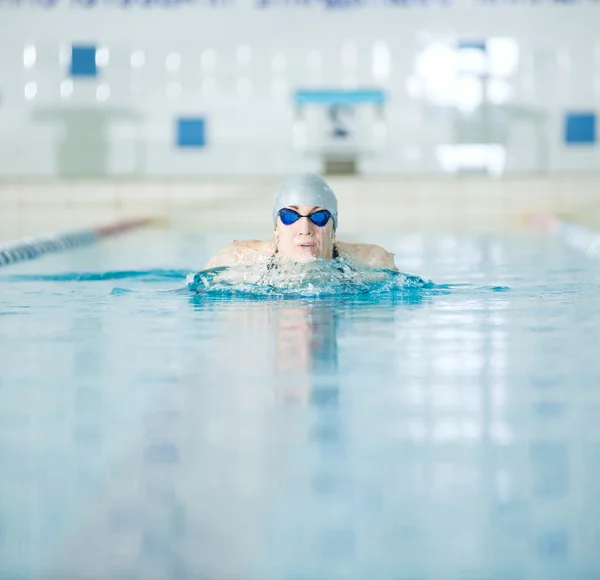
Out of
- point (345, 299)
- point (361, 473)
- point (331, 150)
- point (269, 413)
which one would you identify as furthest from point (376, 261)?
point (331, 150)

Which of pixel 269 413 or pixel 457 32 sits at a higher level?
pixel 457 32

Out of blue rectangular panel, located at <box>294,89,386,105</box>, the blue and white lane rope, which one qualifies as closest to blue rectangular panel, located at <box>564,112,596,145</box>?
blue rectangular panel, located at <box>294,89,386,105</box>

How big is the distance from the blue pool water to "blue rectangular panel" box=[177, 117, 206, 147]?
10.3 m

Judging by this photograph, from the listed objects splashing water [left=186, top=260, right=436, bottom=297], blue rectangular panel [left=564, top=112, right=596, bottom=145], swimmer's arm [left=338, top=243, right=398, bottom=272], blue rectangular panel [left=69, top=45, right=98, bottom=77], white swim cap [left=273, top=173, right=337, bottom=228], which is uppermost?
blue rectangular panel [left=69, top=45, right=98, bottom=77]

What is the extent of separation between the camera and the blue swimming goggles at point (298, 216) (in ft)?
14.8

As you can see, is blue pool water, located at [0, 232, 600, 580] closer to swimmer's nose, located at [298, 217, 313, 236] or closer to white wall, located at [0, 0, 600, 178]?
swimmer's nose, located at [298, 217, 313, 236]

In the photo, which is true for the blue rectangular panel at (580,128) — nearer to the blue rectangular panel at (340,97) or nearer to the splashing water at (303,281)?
the blue rectangular panel at (340,97)

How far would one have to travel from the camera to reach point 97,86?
14.5 m

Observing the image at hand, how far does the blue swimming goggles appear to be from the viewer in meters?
4.50

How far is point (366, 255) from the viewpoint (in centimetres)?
479

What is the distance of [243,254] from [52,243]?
323 cm

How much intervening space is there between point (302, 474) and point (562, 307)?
8.95 ft

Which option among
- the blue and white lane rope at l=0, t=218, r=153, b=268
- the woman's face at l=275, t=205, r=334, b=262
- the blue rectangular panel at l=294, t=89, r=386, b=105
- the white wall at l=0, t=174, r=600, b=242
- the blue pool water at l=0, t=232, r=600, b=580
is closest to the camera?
the blue pool water at l=0, t=232, r=600, b=580

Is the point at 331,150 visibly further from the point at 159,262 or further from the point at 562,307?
the point at 562,307
